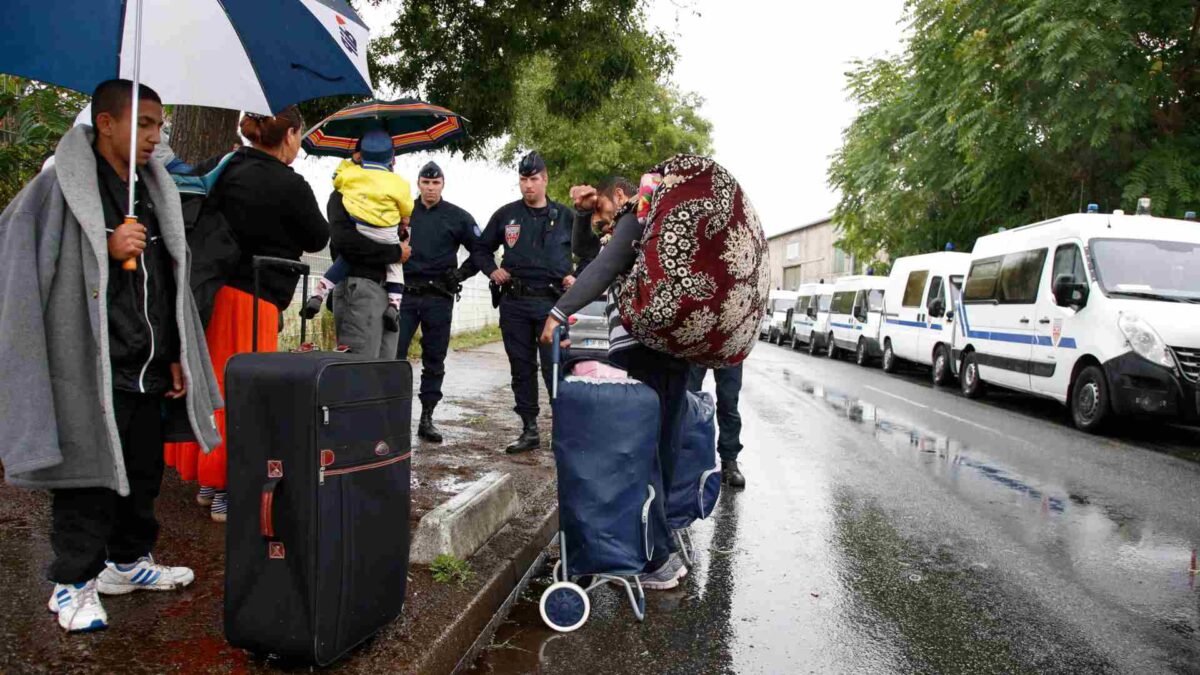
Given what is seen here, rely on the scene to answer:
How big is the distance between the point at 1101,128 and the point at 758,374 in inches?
280

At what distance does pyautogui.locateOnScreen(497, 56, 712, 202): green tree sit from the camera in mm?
23672

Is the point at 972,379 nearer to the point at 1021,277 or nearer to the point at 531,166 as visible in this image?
the point at 1021,277

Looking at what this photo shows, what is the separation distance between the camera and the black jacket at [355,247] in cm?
501

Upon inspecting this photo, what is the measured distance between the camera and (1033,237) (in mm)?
12312

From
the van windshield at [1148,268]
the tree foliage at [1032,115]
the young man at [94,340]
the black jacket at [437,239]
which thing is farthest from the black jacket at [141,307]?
the tree foliage at [1032,115]

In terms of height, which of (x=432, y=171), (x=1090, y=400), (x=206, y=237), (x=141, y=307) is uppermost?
(x=432, y=171)

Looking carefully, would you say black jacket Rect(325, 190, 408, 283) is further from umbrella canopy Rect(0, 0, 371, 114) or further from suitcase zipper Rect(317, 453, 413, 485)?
suitcase zipper Rect(317, 453, 413, 485)

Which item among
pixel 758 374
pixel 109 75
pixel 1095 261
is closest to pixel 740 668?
pixel 109 75

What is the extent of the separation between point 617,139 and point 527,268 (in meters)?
29.8

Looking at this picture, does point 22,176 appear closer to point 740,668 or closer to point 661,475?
point 661,475

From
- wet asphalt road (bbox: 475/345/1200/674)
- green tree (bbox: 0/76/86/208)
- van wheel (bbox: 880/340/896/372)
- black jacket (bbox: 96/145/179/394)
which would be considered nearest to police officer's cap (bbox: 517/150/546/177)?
wet asphalt road (bbox: 475/345/1200/674)

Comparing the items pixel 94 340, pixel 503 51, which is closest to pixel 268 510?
pixel 94 340

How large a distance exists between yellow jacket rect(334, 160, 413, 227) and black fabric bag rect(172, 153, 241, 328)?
4.18 ft

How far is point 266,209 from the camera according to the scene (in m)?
3.66
